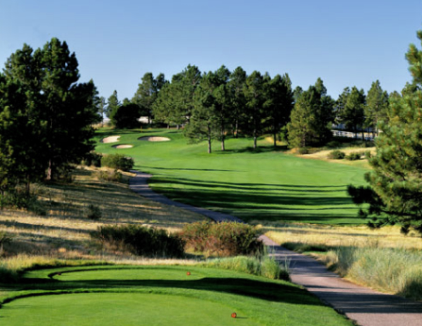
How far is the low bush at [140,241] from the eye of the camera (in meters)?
18.3

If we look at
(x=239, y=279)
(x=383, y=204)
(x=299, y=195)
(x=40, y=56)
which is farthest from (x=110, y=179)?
(x=239, y=279)

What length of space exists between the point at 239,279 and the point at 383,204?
36.4 feet

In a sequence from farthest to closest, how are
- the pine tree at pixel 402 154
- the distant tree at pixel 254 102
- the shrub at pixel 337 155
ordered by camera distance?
the distant tree at pixel 254 102 → the shrub at pixel 337 155 → the pine tree at pixel 402 154

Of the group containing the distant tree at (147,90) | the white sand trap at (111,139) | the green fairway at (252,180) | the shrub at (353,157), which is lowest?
the green fairway at (252,180)

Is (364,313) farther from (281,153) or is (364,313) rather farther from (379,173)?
(281,153)

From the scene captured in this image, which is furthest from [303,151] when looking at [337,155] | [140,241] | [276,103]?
[140,241]

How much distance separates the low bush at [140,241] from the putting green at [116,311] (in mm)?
10198

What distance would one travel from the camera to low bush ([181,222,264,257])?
1916cm

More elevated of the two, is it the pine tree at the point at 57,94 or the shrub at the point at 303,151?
the pine tree at the point at 57,94

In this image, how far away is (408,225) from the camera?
66.7 ft

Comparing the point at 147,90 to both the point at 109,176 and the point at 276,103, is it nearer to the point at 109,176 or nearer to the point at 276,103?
the point at 276,103

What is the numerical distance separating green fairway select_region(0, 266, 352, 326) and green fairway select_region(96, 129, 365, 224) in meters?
25.8

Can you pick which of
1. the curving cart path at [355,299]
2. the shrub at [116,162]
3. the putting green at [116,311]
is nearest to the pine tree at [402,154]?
the curving cart path at [355,299]

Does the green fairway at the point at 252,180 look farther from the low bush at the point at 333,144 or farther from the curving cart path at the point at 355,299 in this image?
the curving cart path at the point at 355,299
